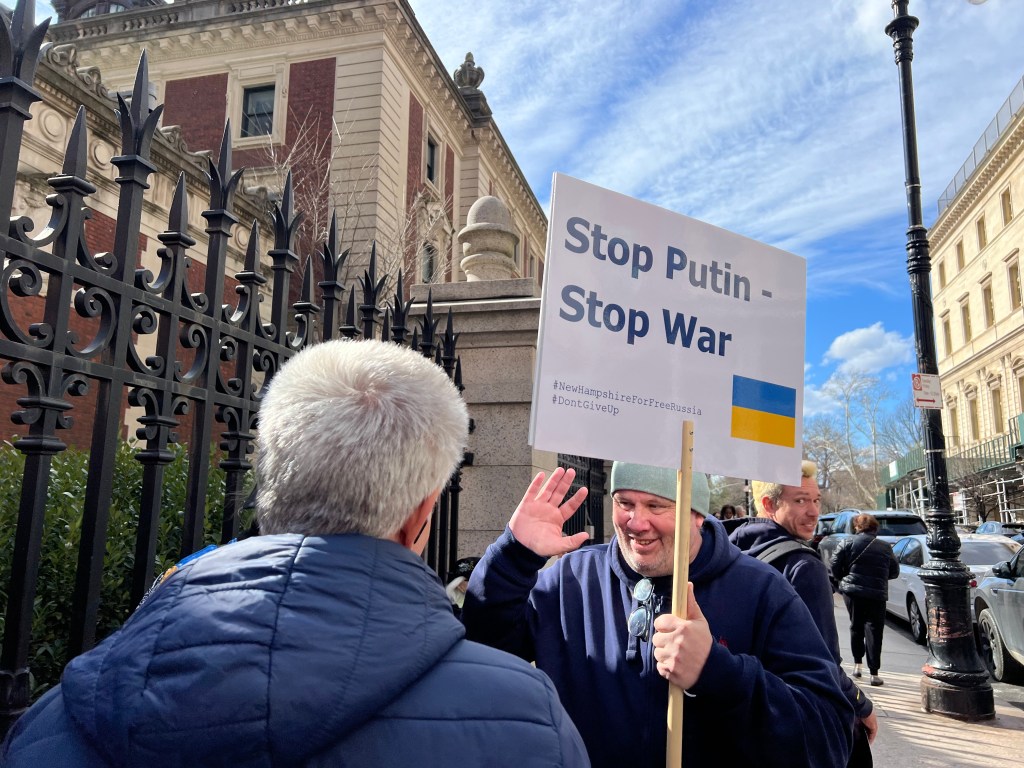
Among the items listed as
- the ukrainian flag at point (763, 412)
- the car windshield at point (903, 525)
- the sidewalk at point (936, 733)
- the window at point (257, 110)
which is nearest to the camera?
the ukrainian flag at point (763, 412)

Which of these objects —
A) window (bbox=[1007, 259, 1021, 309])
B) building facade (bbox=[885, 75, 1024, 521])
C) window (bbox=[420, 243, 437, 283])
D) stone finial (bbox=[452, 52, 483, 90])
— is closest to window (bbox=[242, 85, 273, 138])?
window (bbox=[420, 243, 437, 283])

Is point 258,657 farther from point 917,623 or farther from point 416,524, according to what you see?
point 917,623

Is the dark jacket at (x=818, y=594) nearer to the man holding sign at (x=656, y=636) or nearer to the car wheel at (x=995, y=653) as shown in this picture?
the man holding sign at (x=656, y=636)

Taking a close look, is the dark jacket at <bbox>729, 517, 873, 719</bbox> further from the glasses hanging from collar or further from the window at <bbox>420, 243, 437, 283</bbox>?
the window at <bbox>420, 243, 437, 283</bbox>

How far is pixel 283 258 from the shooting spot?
10.7ft

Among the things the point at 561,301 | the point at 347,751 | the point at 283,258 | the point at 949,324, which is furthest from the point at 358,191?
the point at 949,324

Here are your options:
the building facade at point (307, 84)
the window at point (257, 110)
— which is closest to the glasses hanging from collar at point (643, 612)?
the building facade at point (307, 84)

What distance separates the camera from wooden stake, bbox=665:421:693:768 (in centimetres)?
195

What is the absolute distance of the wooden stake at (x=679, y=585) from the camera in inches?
76.9

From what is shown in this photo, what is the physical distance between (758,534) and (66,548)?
3.32 m

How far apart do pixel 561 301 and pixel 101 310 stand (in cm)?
139

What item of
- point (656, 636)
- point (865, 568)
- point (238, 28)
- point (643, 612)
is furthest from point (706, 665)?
point (238, 28)

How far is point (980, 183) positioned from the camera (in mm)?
42938

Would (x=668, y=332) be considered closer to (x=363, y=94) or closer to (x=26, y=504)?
(x=26, y=504)
